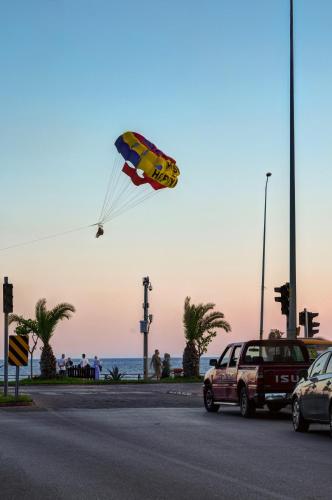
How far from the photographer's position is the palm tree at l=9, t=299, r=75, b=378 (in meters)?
55.8

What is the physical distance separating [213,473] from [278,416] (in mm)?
13343

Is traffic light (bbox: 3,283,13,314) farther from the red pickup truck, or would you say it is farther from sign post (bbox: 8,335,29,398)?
the red pickup truck

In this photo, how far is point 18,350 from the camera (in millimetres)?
31656

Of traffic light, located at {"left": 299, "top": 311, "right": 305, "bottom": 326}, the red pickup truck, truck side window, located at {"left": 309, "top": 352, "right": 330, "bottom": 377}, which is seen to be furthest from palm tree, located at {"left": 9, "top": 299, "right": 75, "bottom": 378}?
truck side window, located at {"left": 309, "top": 352, "right": 330, "bottom": 377}

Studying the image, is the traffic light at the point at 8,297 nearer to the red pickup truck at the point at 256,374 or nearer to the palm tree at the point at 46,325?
the red pickup truck at the point at 256,374

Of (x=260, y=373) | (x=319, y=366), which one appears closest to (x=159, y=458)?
(x=319, y=366)

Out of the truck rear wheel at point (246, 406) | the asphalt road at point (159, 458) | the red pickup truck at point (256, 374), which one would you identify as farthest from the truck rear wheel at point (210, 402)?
the truck rear wheel at point (246, 406)

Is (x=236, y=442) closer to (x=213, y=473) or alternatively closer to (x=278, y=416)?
(x=213, y=473)

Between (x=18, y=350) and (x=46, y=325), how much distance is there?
2532 centimetres

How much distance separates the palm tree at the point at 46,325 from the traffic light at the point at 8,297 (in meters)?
24.2

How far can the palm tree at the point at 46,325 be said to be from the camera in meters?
55.8

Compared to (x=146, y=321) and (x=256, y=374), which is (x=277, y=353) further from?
(x=146, y=321)

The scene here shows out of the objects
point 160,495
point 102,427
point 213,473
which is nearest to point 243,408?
point 102,427

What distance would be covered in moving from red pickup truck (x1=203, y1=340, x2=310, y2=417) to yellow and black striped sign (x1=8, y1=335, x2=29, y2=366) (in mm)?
6679
